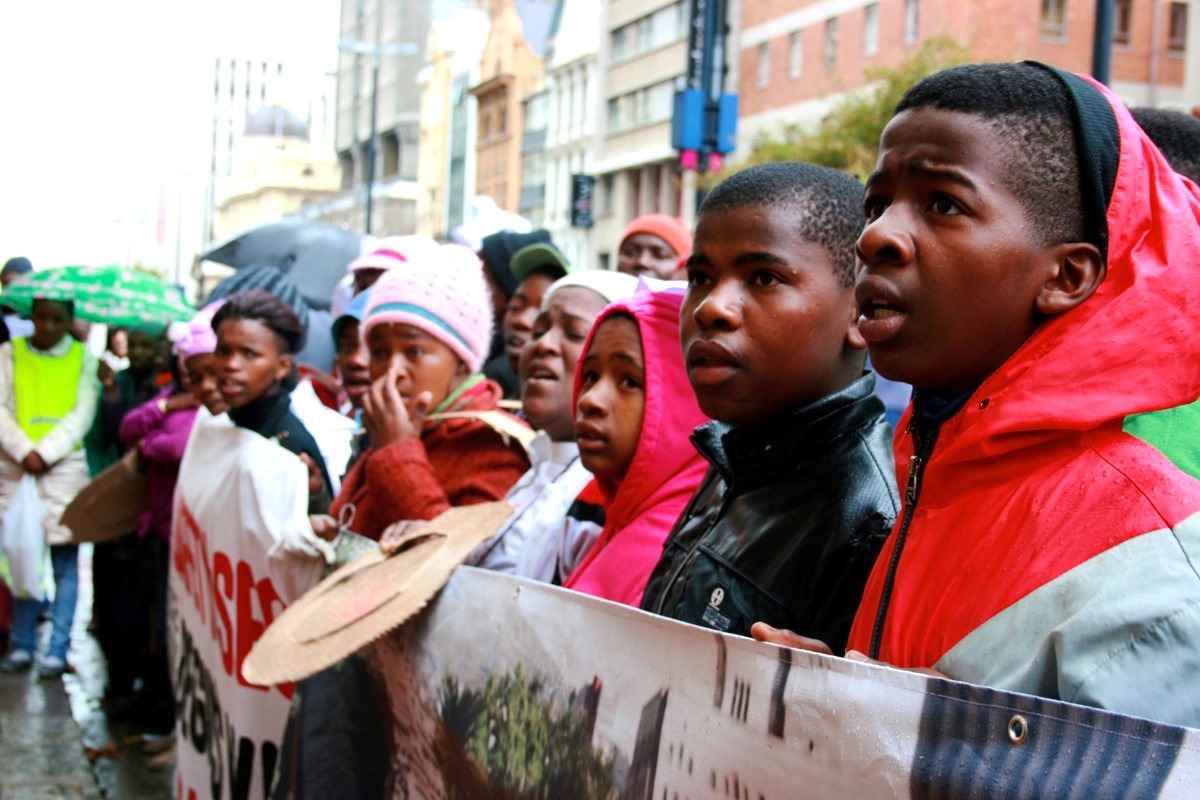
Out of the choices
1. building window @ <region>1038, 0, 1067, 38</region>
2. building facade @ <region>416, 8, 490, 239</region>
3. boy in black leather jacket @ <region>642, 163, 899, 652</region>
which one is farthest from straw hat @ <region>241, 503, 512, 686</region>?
building facade @ <region>416, 8, 490, 239</region>

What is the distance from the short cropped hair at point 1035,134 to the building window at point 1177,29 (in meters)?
35.1

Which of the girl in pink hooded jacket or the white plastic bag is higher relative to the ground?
the girl in pink hooded jacket

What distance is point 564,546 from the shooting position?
3.47m

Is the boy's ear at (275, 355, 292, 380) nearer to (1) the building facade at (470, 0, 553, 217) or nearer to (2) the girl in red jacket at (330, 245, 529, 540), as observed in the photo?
(2) the girl in red jacket at (330, 245, 529, 540)

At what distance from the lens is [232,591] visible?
4.39 meters

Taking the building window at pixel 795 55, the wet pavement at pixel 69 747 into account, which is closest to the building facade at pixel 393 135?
the building window at pixel 795 55

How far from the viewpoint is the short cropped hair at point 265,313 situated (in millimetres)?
5551

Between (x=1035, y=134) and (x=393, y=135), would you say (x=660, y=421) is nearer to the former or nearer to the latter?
(x=1035, y=134)

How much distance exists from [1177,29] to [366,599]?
3504 cm

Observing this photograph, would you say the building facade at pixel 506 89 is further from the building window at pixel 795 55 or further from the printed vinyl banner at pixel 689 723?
the printed vinyl banner at pixel 689 723

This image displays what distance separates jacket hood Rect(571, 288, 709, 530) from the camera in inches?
120

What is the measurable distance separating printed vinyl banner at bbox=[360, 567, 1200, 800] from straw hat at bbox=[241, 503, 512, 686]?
0.07 meters

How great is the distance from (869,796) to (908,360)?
53cm

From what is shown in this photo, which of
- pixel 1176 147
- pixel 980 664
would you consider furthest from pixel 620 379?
pixel 980 664
